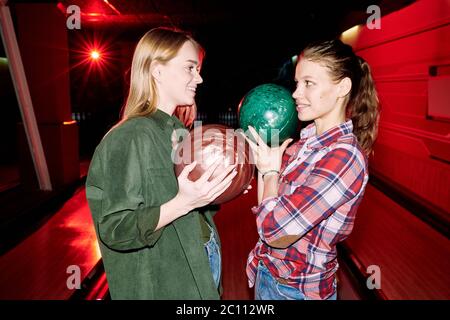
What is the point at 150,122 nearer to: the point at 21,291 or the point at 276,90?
the point at 276,90

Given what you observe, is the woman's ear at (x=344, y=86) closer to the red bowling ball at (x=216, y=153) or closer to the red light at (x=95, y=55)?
the red bowling ball at (x=216, y=153)

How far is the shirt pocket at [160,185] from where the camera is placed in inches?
40.3

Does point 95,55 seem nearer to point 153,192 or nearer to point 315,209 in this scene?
point 153,192

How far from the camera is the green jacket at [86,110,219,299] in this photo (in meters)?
0.96

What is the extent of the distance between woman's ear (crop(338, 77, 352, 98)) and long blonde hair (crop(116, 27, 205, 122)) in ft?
1.80

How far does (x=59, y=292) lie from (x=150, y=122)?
6.77ft

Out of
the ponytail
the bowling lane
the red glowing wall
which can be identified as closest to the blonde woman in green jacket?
the ponytail

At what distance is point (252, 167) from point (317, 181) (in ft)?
0.81

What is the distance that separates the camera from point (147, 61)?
1.13m

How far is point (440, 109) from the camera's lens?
3951mm

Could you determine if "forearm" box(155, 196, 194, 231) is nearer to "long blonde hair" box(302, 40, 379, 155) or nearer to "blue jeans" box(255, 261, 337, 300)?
"blue jeans" box(255, 261, 337, 300)

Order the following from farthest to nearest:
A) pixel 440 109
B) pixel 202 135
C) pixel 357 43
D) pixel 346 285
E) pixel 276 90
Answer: pixel 357 43
pixel 440 109
pixel 346 285
pixel 276 90
pixel 202 135

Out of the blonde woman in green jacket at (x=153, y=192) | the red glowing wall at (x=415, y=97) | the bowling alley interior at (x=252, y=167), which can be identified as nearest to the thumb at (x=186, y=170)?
the blonde woman in green jacket at (x=153, y=192)

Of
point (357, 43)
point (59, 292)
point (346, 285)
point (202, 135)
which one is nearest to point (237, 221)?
point (346, 285)
